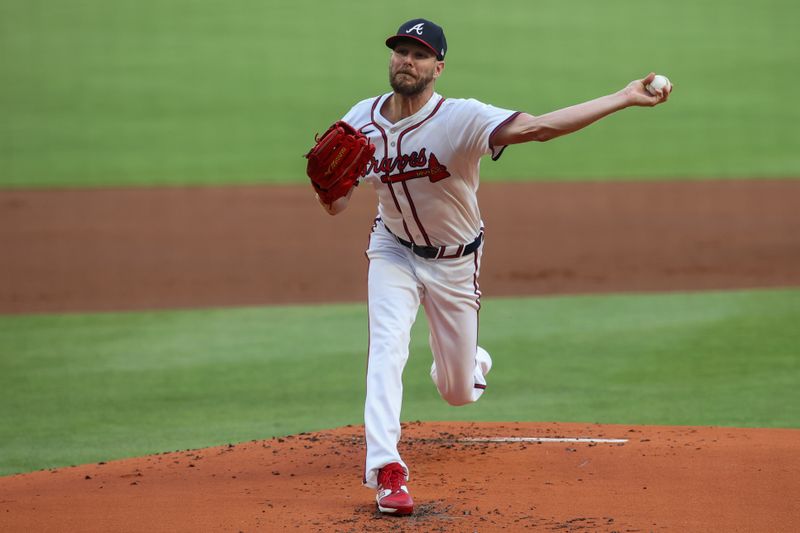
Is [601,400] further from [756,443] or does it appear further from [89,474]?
[89,474]

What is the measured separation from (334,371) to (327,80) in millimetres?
13280

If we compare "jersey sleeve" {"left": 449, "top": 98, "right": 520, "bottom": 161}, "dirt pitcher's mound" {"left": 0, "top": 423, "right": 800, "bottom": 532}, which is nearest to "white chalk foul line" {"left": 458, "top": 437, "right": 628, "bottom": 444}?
"dirt pitcher's mound" {"left": 0, "top": 423, "right": 800, "bottom": 532}

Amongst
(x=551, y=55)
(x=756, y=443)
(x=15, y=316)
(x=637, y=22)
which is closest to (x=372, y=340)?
(x=756, y=443)

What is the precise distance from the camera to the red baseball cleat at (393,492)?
4.34 meters

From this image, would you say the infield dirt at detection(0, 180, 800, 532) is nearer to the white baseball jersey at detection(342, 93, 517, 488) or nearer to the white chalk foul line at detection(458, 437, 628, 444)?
the white chalk foul line at detection(458, 437, 628, 444)

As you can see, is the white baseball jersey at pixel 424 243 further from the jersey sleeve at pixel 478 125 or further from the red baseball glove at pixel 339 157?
the red baseball glove at pixel 339 157

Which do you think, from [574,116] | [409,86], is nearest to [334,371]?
[409,86]

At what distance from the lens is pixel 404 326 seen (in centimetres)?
476

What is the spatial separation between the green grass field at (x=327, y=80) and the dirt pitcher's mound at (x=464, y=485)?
391 inches

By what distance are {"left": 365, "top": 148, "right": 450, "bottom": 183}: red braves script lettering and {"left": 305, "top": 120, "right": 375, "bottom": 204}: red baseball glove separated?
11 centimetres

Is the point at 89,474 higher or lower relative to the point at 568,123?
lower

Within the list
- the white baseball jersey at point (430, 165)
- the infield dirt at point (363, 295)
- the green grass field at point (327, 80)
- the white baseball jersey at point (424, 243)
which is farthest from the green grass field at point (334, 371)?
the green grass field at point (327, 80)

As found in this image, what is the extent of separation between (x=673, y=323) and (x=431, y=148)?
4508 millimetres

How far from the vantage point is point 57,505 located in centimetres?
466
